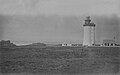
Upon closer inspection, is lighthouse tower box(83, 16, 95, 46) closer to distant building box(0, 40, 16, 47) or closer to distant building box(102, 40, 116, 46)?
distant building box(102, 40, 116, 46)

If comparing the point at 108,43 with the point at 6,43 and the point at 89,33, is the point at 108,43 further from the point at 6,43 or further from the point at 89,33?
the point at 6,43

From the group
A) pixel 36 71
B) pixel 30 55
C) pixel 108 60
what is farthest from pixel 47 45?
pixel 108 60

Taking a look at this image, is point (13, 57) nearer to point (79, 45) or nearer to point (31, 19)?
point (31, 19)

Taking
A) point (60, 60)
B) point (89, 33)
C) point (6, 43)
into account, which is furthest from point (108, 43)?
point (6, 43)

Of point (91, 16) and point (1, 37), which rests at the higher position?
point (91, 16)

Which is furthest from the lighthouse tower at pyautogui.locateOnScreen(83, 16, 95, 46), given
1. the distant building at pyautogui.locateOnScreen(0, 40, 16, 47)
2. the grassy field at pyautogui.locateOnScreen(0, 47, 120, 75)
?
the distant building at pyautogui.locateOnScreen(0, 40, 16, 47)
